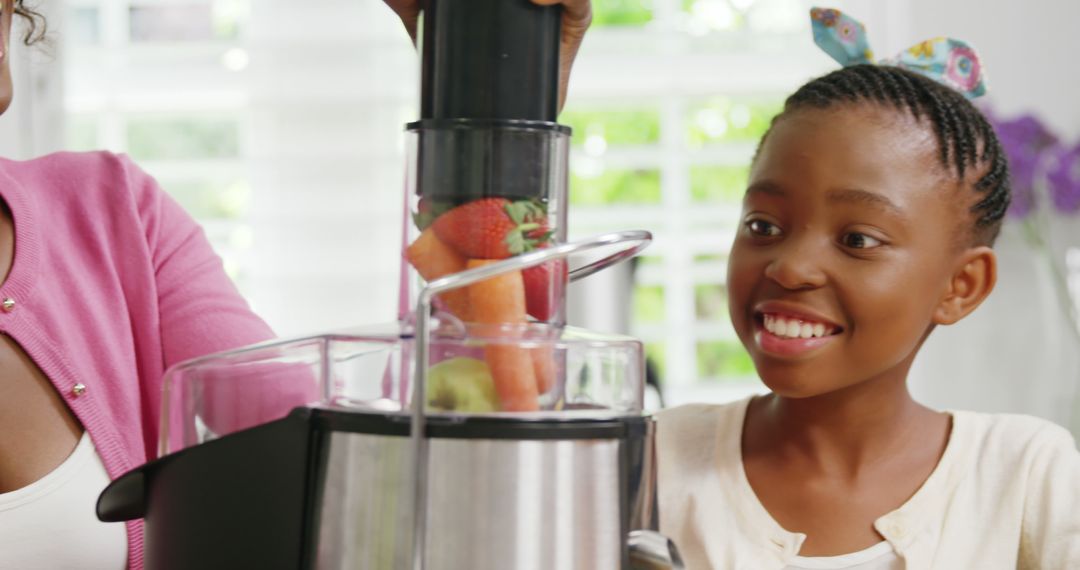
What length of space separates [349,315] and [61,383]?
1442mm

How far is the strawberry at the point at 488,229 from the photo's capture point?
57 cm

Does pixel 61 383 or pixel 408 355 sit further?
pixel 61 383

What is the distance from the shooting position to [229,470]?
0.57m

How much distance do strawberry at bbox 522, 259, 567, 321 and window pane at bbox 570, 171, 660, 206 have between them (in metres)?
2.01

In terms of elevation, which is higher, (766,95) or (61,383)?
(766,95)

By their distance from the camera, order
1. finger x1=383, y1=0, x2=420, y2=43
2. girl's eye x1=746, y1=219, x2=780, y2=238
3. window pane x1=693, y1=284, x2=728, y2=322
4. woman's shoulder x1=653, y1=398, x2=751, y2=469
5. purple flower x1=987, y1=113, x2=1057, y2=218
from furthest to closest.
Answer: window pane x1=693, y1=284, x2=728, y2=322, purple flower x1=987, y1=113, x2=1057, y2=218, woman's shoulder x1=653, y1=398, x2=751, y2=469, girl's eye x1=746, y1=219, x2=780, y2=238, finger x1=383, y1=0, x2=420, y2=43

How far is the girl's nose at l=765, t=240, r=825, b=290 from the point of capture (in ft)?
3.10

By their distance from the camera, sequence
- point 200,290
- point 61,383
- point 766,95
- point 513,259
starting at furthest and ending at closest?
point 766,95, point 200,290, point 61,383, point 513,259

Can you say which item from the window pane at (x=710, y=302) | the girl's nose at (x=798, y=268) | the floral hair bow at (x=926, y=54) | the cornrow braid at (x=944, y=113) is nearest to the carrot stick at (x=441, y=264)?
the girl's nose at (x=798, y=268)

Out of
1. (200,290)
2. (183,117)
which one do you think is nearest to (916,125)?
(200,290)

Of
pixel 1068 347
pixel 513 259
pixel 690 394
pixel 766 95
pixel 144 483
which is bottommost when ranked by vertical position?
pixel 690 394

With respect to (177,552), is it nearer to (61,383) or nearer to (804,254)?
(61,383)

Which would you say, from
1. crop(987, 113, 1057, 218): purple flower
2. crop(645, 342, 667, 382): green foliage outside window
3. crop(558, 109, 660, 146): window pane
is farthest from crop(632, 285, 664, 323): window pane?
crop(987, 113, 1057, 218): purple flower

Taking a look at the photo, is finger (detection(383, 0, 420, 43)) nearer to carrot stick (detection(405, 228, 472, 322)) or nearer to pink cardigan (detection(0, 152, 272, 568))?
carrot stick (detection(405, 228, 472, 322))
